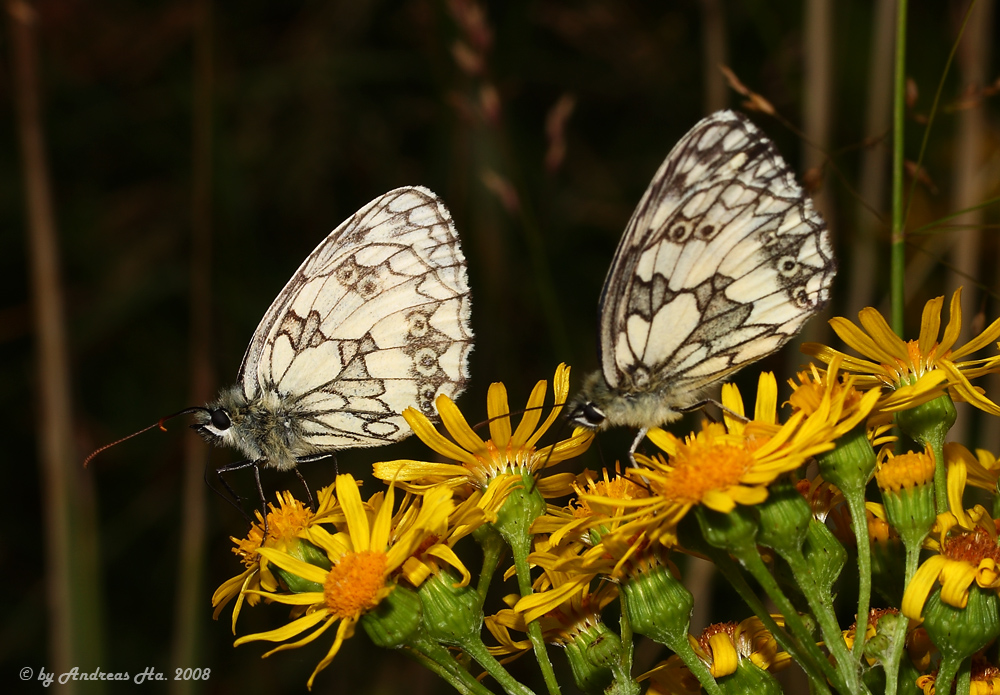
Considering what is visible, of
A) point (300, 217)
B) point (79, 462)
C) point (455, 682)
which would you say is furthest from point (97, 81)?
point (455, 682)

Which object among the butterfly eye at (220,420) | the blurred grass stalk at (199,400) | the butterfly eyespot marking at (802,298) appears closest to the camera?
the butterfly eyespot marking at (802,298)

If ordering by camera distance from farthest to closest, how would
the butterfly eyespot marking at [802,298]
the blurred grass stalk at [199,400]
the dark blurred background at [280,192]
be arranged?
the dark blurred background at [280,192], the blurred grass stalk at [199,400], the butterfly eyespot marking at [802,298]

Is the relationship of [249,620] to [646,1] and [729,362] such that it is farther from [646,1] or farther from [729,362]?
[646,1]

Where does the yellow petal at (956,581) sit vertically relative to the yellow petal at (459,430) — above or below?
below

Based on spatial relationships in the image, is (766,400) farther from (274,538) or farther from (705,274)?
(274,538)

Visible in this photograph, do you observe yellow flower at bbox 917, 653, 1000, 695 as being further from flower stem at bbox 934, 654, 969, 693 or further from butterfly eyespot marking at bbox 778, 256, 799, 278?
butterfly eyespot marking at bbox 778, 256, 799, 278

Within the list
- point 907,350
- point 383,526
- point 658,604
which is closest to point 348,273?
point 383,526

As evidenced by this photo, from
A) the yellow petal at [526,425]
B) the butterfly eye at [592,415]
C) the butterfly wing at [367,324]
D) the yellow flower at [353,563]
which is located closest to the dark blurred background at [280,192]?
the butterfly wing at [367,324]

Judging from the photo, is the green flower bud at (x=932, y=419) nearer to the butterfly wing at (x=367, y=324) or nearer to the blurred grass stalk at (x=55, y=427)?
the butterfly wing at (x=367, y=324)

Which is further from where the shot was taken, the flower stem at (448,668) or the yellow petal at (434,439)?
the yellow petal at (434,439)
